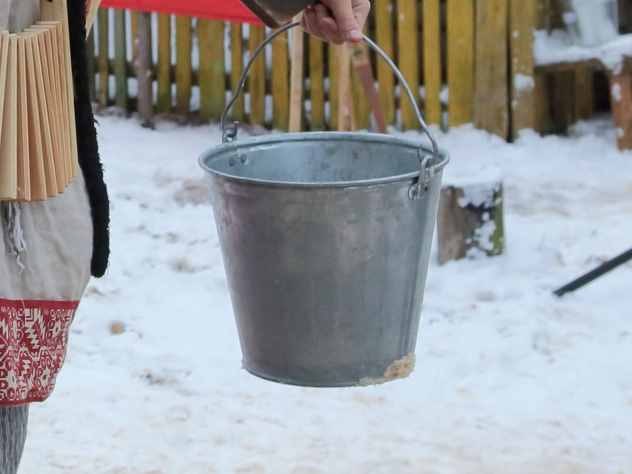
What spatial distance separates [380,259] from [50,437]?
1.40 meters

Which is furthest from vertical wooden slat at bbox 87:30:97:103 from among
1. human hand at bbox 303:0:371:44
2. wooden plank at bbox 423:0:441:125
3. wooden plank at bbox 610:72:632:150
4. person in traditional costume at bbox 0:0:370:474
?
person in traditional costume at bbox 0:0:370:474

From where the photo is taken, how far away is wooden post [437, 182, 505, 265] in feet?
14.8

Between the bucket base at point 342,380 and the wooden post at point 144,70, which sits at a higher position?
the wooden post at point 144,70

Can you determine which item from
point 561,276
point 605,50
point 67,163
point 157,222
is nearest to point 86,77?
point 67,163

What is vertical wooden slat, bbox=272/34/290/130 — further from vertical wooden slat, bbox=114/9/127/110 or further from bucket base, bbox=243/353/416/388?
bucket base, bbox=243/353/416/388

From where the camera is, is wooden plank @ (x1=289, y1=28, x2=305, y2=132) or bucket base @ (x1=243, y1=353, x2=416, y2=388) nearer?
bucket base @ (x1=243, y1=353, x2=416, y2=388)

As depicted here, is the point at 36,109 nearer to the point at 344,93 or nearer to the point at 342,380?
the point at 342,380

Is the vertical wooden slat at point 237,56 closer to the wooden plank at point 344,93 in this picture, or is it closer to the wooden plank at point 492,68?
the wooden plank at point 344,93

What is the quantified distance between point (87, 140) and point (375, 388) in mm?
1918

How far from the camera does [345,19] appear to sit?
6.02 ft

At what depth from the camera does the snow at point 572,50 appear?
19.3 ft

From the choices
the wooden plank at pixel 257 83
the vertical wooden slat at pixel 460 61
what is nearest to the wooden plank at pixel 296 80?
the wooden plank at pixel 257 83

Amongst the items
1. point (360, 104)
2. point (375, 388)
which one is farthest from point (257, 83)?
point (375, 388)

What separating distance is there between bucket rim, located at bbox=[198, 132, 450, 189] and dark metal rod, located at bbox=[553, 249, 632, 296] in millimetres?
1877
